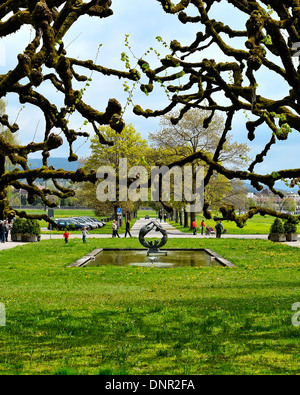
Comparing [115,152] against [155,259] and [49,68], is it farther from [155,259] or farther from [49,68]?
[49,68]

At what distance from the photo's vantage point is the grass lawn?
7.20 meters

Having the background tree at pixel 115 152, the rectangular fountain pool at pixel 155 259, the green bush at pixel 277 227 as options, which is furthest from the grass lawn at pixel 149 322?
the background tree at pixel 115 152

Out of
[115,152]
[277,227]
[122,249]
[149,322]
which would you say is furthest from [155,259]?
[115,152]

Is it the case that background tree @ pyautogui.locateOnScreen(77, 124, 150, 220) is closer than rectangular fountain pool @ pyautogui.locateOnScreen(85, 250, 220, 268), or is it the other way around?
rectangular fountain pool @ pyautogui.locateOnScreen(85, 250, 220, 268)

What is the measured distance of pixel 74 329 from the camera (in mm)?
9320

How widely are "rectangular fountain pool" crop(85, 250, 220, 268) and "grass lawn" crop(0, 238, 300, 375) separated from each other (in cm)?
302

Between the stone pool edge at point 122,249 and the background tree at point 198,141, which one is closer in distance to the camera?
the stone pool edge at point 122,249

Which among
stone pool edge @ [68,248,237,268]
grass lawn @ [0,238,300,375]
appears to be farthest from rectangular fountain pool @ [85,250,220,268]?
grass lawn @ [0,238,300,375]

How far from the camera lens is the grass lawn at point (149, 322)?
23.6 ft

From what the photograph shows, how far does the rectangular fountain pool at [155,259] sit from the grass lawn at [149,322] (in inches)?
119

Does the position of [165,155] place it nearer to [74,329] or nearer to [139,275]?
[139,275]

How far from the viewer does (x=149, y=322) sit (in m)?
9.95

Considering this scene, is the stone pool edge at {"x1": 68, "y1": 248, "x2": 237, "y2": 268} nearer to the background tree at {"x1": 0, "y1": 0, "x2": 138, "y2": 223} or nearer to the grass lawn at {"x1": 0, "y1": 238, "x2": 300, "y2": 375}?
the grass lawn at {"x1": 0, "y1": 238, "x2": 300, "y2": 375}

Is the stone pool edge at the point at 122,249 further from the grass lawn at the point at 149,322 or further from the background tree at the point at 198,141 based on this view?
the background tree at the point at 198,141
